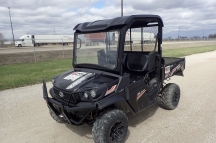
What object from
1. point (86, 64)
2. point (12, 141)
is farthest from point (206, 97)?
point (12, 141)

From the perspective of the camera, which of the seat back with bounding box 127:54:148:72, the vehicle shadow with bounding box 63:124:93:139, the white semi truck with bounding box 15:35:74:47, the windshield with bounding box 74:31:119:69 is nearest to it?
the windshield with bounding box 74:31:119:69

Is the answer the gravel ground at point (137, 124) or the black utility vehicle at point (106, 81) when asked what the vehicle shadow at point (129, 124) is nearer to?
the gravel ground at point (137, 124)

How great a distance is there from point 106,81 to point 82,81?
0.42 meters

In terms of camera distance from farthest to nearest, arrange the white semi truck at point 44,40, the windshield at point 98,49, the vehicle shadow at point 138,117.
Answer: the white semi truck at point 44,40, the vehicle shadow at point 138,117, the windshield at point 98,49

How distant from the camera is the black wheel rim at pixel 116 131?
3161mm

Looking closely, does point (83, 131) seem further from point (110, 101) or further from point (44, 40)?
point (44, 40)

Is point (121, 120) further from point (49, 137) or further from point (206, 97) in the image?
point (206, 97)

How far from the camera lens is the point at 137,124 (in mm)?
4020

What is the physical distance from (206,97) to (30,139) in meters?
4.77

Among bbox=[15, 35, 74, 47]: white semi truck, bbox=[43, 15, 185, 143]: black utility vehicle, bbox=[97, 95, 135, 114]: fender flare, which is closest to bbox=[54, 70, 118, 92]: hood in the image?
bbox=[43, 15, 185, 143]: black utility vehicle

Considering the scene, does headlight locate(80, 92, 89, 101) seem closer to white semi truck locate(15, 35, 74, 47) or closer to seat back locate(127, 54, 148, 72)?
seat back locate(127, 54, 148, 72)

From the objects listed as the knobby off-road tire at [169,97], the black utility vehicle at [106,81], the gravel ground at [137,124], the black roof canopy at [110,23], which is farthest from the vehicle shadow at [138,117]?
the black roof canopy at [110,23]

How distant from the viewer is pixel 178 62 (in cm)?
521

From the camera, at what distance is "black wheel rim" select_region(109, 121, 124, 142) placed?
124 inches
